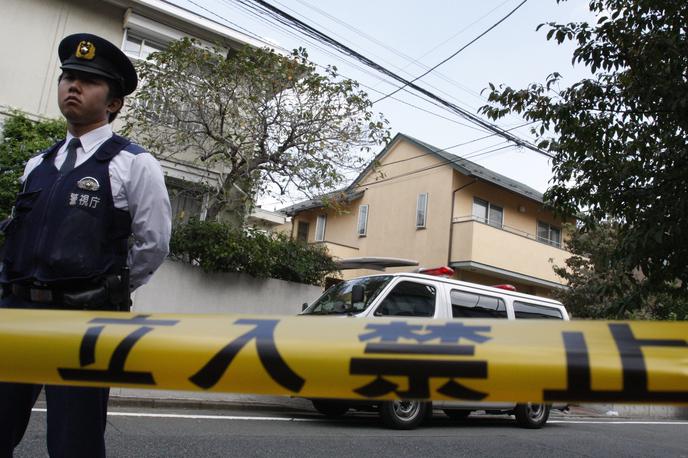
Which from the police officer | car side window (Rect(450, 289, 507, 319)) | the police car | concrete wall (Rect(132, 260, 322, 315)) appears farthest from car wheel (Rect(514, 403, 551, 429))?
the police officer

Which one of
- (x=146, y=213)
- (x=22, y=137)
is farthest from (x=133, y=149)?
(x=22, y=137)

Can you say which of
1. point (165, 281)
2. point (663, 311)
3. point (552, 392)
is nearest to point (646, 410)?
point (663, 311)

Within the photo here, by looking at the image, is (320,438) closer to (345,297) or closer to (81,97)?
(345,297)

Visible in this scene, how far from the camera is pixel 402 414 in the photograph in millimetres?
7168

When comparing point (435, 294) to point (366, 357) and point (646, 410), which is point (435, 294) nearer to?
point (366, 357)

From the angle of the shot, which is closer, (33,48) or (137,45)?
(33,48)

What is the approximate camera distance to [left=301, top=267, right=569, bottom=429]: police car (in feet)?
23.9

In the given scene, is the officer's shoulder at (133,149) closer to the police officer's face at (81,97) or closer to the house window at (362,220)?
the police officer's face at (81,97)

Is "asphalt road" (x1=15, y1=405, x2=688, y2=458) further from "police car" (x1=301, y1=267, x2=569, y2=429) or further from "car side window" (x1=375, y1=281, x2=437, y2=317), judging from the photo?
"car side window" (x1=375, y1=281, x2=437, y2=317)

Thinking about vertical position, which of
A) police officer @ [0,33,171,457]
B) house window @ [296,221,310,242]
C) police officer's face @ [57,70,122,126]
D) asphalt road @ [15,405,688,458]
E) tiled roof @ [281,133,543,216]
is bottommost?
asphalt road @ [15,405,688,458]

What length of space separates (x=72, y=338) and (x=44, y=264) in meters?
0.49

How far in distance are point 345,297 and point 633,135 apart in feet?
13.5

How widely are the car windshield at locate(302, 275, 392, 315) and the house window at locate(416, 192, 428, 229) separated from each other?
12.3 metres

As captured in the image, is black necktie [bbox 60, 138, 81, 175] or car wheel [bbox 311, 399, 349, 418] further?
car wheel [bbox 311, 399, 349, 418]
